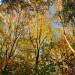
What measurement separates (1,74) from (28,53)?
6862 mm

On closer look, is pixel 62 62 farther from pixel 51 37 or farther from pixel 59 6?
pixel 59 6

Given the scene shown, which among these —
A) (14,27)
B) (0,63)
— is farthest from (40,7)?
(0,63)

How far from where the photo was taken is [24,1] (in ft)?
92.6

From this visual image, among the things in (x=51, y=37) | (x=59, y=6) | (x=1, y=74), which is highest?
(x=59, y=6)

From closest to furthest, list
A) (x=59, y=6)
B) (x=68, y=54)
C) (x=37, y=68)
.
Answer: (x=59, y=6) → (x=37, y=68) → (x=68, y=54)

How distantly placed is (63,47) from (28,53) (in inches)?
219

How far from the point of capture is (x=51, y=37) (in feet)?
117

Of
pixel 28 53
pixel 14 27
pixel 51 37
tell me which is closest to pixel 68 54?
pixel 51 37

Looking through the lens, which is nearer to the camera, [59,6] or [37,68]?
[59,6]

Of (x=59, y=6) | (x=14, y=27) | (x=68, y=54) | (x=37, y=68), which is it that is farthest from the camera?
(x=68, y=54)

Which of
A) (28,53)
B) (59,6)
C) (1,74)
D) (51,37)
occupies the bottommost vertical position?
(1,74)

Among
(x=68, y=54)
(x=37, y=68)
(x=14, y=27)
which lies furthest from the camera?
(x=68, y=54)

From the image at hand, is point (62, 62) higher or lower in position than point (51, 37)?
lower

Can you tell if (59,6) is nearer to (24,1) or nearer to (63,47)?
(24,1)
